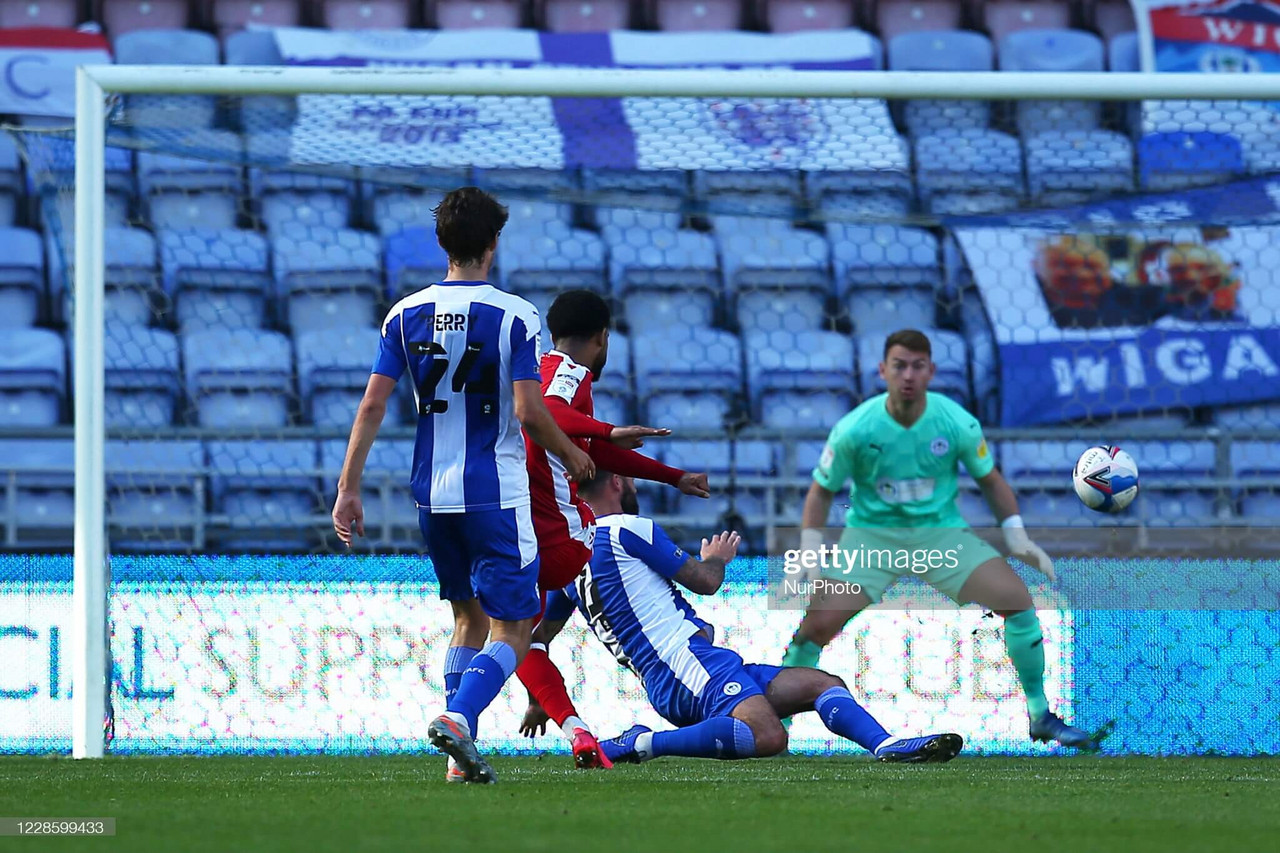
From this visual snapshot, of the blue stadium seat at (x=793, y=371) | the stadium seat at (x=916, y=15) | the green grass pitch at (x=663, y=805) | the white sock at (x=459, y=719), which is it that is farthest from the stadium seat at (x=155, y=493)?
the stadium seat at (x=916, y=15)

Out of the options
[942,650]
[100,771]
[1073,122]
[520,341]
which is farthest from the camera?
[1073,122]

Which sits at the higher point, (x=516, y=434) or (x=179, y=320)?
(x=179, y=320)

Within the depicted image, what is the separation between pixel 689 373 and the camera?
9.32 m

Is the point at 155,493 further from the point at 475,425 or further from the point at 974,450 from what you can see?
the point at 475,425

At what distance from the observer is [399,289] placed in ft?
31.0

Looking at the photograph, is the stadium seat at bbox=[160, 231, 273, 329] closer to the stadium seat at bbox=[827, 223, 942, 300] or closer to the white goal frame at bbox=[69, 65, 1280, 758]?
the white goal frame at bbox=[69, 65, 1280, 758]

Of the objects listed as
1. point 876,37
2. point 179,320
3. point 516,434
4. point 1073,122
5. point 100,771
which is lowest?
point 100,771

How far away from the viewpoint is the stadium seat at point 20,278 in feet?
33.4

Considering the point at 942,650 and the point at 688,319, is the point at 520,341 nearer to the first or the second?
the point at 942,650

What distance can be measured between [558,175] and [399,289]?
8.01ft

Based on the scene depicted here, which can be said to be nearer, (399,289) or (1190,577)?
(1190,577)

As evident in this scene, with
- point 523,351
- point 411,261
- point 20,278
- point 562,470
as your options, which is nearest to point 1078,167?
point 562,470

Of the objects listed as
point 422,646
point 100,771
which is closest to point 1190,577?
point 422,646

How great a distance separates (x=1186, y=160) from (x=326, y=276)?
4742 millimetres
